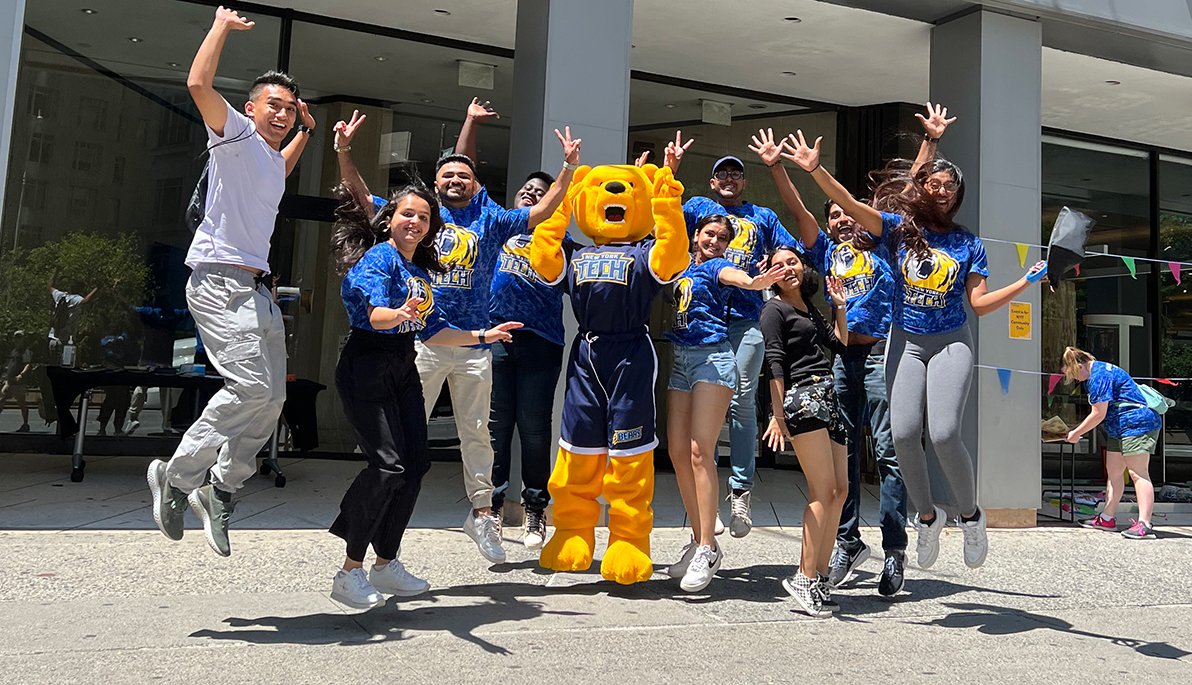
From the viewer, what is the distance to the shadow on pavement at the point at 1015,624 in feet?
13.7

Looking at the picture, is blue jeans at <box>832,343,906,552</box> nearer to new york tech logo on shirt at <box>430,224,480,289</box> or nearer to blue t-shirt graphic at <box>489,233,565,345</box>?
blue t-shirt graphic at <box>489,233,565,345</box>

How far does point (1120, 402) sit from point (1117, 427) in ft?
0.76

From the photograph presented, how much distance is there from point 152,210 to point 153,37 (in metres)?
1.64

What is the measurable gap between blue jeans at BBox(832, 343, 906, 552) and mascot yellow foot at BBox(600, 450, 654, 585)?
1.14 metres

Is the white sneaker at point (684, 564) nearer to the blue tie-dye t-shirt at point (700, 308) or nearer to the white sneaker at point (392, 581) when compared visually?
the blue tie-dye t-shirt at point (700, 308)

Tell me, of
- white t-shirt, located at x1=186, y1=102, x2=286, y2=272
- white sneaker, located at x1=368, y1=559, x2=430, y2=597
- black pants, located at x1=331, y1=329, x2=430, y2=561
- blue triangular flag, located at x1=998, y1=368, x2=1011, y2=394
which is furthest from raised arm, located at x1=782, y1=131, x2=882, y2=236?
blue triangular flag, located at x1=998, y1=368, x2=1011, y2=394

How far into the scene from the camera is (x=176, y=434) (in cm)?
919

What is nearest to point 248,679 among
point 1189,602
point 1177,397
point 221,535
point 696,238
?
point 221,535

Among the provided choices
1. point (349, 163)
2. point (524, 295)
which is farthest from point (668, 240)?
point (349, 163)

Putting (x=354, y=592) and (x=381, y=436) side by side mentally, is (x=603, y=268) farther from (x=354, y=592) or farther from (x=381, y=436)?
(x=354, y=592)

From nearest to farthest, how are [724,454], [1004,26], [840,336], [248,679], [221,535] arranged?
[248,679], [221,535], [840,336], [1004,26], [724,454]

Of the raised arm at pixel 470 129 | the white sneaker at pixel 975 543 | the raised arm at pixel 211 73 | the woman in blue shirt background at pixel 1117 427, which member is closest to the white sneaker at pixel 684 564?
the white sneaker at pixel 975 543

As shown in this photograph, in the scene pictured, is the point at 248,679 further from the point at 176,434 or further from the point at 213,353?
the point at 176,434

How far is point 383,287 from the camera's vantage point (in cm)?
411
